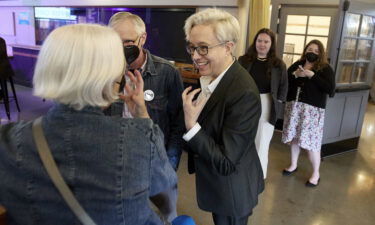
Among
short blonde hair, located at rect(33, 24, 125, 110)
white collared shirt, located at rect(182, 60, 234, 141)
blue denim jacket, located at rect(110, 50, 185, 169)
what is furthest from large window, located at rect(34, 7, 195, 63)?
short blonde hair, located at rect(33, 24, 125, 110)

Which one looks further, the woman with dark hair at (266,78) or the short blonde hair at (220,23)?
the woman with dark hair at (266,78)

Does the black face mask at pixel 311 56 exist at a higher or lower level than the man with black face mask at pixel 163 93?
higher

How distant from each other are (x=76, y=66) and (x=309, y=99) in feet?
8.83

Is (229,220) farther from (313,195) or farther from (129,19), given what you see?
(313,195)

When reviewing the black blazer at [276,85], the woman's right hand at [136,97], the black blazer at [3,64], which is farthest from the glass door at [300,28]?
the black blazer at [3,64]

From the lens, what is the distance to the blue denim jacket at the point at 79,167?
0.74 metres

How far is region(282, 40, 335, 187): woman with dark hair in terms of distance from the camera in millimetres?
2873

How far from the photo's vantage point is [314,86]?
2941 mm

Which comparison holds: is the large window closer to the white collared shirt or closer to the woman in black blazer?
the white collared shirt

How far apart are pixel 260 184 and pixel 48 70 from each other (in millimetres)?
1086

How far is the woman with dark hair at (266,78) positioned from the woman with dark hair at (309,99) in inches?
9.4

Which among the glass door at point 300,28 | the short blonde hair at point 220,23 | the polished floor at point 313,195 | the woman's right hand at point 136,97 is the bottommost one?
Result: the polished floor at point 313,195

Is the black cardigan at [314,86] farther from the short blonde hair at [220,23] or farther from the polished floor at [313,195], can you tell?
the short blonde hair at [220,23]

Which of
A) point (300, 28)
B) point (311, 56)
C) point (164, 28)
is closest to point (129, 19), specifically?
point (311, 56)
